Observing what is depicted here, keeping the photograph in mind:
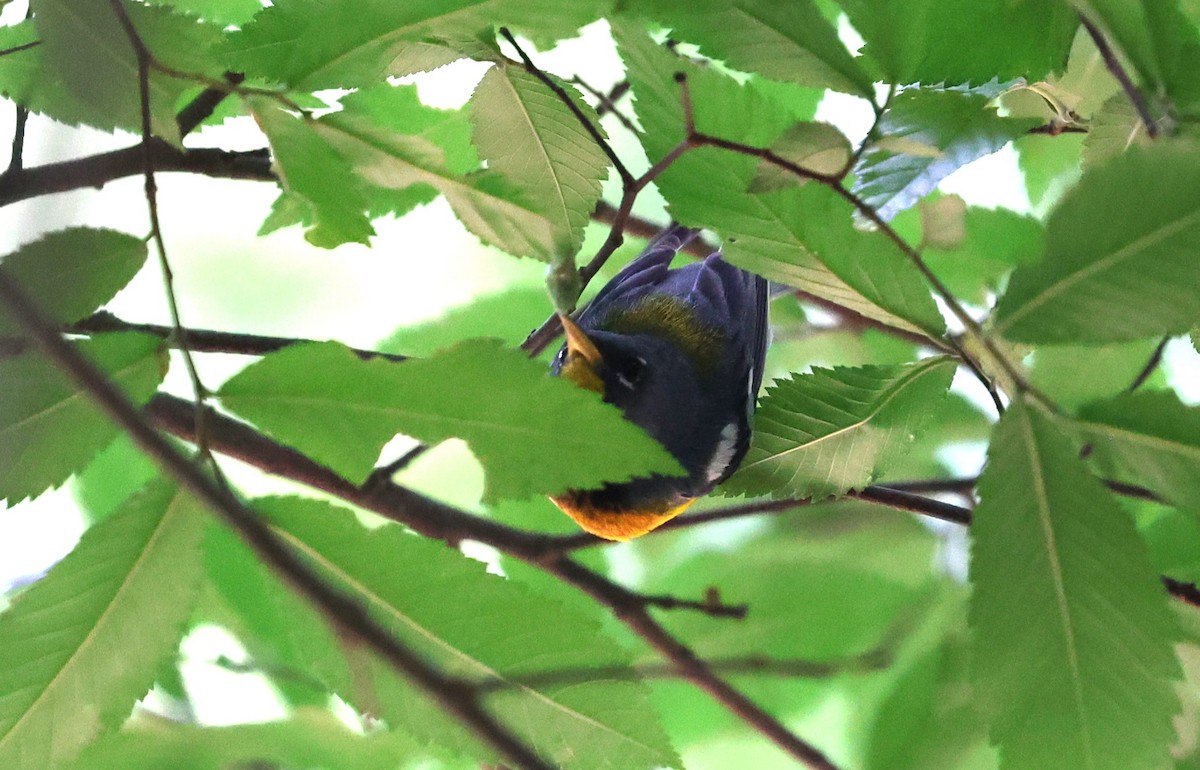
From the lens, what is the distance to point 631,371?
128cm

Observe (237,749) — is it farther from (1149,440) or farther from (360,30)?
(1149,440)

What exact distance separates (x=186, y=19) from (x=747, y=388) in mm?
913

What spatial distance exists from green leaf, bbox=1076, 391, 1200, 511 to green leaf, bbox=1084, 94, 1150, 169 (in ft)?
0.67

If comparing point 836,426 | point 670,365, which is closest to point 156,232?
point 836,426

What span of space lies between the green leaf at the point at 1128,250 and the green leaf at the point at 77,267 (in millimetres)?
591

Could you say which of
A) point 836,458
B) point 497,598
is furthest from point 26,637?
point 836,458

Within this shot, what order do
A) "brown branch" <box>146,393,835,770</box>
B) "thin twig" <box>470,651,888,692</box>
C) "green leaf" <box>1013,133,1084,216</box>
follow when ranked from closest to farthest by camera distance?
1. "thin twig" <box>470,651,888,692</box>
2. "brown branch" <box>146,393,835,770</box>
3. "green leaf" <box>1013,133,1084,216</box>

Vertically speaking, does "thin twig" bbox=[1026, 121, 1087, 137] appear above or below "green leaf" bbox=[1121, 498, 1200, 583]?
above

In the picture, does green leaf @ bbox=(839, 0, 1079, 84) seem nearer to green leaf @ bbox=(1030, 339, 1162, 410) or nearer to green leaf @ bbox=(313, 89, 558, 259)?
green leaf @ bbox=(313, 89, 558, 259)

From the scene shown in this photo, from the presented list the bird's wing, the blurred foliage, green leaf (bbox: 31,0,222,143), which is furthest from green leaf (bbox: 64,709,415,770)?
the bird's wing

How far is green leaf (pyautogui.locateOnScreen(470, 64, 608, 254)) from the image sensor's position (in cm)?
77

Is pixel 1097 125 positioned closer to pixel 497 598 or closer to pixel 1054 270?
pixel 1054 270

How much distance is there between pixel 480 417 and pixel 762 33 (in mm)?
295

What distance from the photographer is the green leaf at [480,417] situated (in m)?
0.60
